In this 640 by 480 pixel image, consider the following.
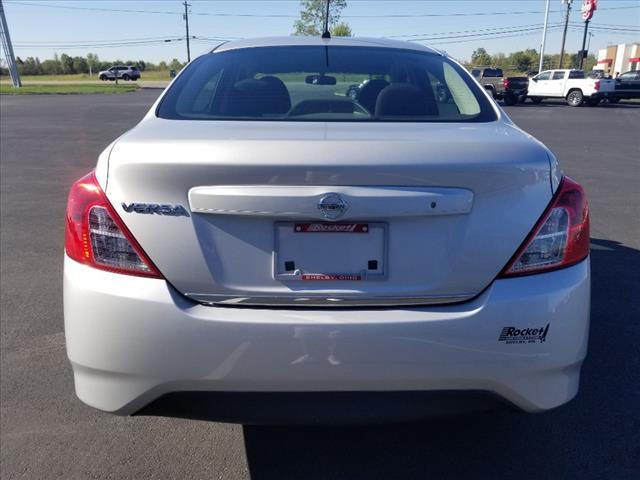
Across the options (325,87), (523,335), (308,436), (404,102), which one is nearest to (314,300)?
(523,335)

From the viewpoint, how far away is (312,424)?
1.94 meters

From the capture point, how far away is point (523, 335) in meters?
1.87

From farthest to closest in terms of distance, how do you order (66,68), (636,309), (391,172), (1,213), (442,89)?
(66,68), (1,213), (636,309), (442,89), (391,172)

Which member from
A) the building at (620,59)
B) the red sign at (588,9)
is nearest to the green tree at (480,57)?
the building at (620,59)

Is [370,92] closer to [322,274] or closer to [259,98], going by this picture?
[259,98]

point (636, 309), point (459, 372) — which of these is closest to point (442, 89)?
point (459, 372)

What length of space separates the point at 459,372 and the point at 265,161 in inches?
36.1

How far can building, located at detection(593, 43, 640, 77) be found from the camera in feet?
221

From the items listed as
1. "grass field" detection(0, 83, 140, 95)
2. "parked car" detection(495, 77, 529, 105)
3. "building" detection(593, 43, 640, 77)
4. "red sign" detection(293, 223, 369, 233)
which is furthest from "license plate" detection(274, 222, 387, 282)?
"building" detection(593, 43, 640, 77)

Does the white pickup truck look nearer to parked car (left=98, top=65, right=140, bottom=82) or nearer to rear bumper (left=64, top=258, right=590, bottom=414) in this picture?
rear bumper (left=64, top=258, right=590, bottom=414)

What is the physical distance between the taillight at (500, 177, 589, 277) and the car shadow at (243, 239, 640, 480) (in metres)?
0.76

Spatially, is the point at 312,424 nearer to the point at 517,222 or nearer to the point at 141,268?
the point at 141,268

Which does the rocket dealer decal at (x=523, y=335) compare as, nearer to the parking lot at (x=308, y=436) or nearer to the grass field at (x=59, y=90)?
the parking lot at (x=308, y=436)

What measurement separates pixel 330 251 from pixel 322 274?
79mm
